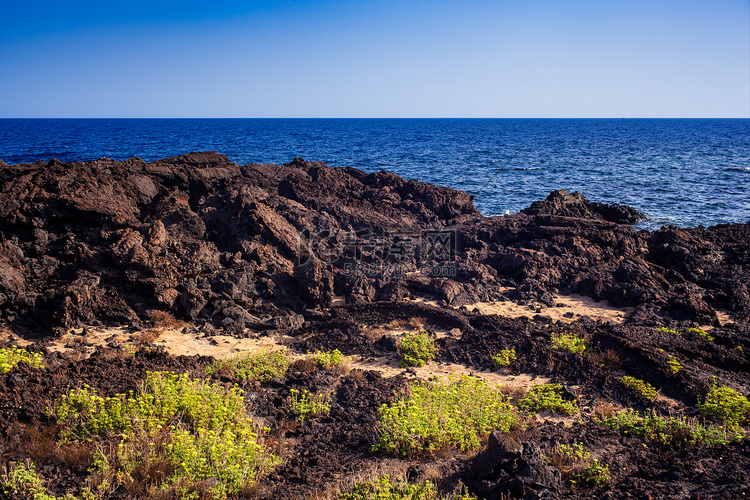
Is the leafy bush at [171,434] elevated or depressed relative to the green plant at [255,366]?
elevated

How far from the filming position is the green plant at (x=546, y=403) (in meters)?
7.14

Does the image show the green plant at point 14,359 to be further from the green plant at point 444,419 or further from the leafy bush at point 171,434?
the green plant at point 444,419

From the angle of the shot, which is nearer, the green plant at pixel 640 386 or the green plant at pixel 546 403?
the green plant at pixel 546 403

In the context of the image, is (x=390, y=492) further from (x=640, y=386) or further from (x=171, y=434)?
(x=640, y=386)

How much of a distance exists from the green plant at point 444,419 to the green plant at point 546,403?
26 cm

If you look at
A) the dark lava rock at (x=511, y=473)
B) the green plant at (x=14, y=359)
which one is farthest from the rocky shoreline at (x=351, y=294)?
the green plant at (x=14, y=359)

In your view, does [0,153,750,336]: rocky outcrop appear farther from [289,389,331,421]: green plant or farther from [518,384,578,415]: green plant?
[518,384,578,415]: green plant

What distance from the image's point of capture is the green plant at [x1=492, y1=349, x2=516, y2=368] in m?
8.68

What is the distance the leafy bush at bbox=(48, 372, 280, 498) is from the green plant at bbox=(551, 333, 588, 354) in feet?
19.6

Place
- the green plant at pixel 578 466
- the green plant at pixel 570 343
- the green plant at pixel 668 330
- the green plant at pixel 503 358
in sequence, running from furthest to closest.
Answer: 1. the green plant at pixel 668 330
2. the green plant at pixel 570 343
3. the green plant at pixel 503 358
4. the green plant at pixel 578 466

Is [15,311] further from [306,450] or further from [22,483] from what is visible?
[306,450]

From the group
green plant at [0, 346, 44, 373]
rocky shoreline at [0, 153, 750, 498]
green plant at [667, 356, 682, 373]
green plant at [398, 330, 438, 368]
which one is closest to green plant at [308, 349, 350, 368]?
rocky shoreline at [0, 153, 750, 498]

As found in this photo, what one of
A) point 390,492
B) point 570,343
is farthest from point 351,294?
point 390,492

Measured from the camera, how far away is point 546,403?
23.4 ft
